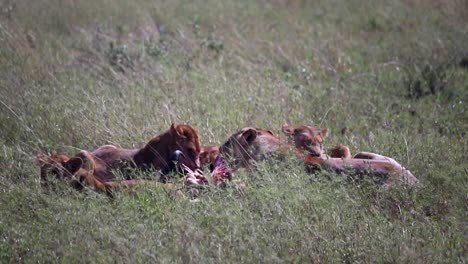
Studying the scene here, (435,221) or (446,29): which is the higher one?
(435,221)

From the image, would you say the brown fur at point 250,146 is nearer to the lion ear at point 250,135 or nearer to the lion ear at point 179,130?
the lion ear at point 250,135

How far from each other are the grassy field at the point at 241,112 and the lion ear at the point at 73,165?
321 millimetres

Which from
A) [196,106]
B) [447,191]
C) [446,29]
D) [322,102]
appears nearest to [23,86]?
[196,106]

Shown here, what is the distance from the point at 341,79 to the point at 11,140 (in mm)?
4270

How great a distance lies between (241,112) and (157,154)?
4.84ft

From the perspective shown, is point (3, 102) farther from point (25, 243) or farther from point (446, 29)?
point (446, 29)

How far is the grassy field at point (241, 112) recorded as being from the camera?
18.7 feet

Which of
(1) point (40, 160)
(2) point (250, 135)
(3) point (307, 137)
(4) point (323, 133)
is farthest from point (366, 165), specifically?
(1) point (40, 160)

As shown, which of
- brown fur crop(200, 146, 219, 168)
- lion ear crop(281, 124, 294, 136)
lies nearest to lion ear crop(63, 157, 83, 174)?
brown fur crop(200, 146, 219, 168)

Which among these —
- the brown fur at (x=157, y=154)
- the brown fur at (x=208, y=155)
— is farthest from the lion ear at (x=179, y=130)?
the brown fur at (x=208, y=155)

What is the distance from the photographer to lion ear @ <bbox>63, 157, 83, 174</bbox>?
6918mm

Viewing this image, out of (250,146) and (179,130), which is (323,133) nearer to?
(250,146)

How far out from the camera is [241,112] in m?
8.74

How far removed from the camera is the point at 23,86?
9.16 meters
